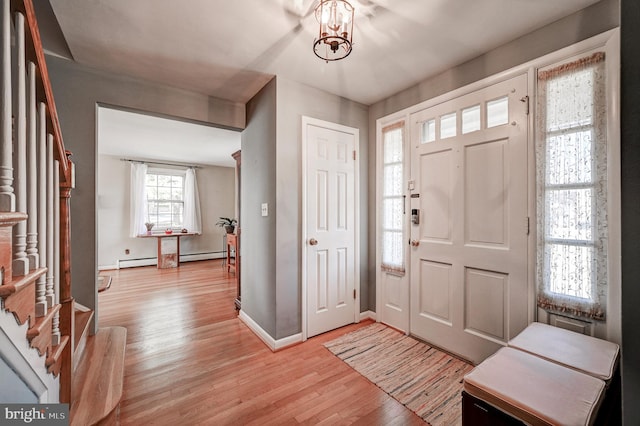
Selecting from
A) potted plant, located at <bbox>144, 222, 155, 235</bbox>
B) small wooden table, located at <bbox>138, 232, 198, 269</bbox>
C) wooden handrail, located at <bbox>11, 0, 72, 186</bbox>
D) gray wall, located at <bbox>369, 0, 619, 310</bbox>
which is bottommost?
small wooden table, located at <bbox>138, 232, 198, 269</bbox>

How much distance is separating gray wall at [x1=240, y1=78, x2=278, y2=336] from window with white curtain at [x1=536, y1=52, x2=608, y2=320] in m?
2.05

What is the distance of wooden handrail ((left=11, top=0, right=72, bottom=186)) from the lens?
0.95 metres

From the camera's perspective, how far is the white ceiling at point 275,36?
1.64 metres

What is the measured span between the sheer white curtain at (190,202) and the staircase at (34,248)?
5217mm

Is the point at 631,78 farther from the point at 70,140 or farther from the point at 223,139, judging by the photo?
the point at 223,139

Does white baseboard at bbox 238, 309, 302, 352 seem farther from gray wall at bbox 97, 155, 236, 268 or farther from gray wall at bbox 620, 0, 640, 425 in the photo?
gray wall at bbox 97, 155, 236, 268

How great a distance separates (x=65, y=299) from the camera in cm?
147

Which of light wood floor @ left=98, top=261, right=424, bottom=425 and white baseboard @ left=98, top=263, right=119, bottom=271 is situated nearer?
light wood floor @ left=98, top=261, right=424, bottom=425

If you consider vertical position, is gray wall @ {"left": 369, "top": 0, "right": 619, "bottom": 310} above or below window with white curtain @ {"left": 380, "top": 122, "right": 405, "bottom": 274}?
above

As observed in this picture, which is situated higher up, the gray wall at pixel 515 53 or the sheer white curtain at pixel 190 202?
the gray wall at pixel 515 53

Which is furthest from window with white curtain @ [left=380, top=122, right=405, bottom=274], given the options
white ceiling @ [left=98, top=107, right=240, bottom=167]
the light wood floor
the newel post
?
the newel post

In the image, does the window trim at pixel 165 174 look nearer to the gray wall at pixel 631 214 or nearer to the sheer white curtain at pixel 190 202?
the sheer white curtain at pixel 190 202

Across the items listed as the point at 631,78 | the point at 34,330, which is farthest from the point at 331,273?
the point at 631,78

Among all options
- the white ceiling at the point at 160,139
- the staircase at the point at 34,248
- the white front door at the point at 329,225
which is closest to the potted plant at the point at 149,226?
the white ceiling at the point at 160,139
